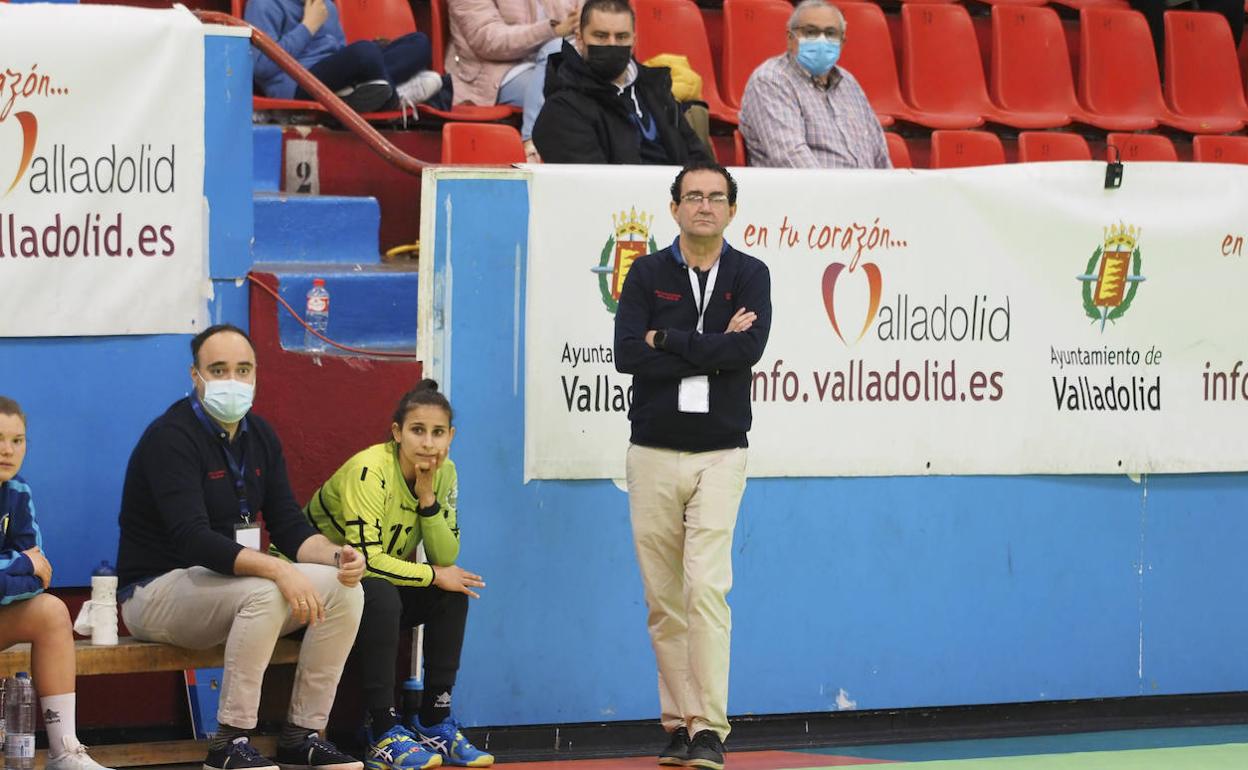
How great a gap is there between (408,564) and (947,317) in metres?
2.13

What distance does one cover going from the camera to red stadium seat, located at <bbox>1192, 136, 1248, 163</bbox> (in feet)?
30.1

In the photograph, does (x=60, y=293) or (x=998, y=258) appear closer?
(x=60, y=293)

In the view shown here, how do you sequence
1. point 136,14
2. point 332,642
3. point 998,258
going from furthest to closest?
point 998,258 → point 136,14 → point 332,642

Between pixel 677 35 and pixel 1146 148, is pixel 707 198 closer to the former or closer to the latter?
pixel 677 35

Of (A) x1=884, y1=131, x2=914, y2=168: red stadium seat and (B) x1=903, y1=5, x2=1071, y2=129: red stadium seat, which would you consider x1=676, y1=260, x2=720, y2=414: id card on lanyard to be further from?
(B) x1=903, y1=5, x2=1071, y2=129: red stadium seat

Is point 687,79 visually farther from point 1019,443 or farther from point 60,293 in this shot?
point 60,293

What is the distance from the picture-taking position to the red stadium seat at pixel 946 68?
936 centimetres

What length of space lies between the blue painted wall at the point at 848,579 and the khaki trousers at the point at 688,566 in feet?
1.31

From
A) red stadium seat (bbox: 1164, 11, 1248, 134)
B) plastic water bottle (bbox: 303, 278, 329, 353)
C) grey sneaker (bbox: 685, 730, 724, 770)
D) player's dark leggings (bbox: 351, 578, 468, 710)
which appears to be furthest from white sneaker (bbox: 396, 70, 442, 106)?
red stadium seat (bbox: 1164, 11, 1248, 134)

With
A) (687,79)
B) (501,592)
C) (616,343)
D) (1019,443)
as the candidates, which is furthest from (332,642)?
(687,79)

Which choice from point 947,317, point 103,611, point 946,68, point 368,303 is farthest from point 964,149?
point 103,611

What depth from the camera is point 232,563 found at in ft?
16.3

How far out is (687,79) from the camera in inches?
296

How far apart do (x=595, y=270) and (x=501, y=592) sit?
1.10m
